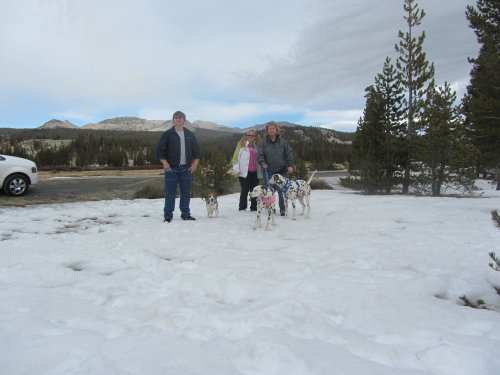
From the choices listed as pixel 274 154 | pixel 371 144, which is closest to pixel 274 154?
pixel 274 154

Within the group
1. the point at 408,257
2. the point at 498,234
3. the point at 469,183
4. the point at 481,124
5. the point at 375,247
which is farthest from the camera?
the point at 481,124

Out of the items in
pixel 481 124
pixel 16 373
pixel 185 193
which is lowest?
pixel 16 373

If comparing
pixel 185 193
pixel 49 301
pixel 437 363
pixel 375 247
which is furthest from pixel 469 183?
pixel 49 301

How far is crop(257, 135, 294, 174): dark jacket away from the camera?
352 inches

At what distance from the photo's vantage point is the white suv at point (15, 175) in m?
12.4

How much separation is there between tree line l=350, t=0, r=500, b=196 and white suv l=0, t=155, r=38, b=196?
13747 mm

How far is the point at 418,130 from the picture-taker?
1534cm

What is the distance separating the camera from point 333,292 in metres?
3.96

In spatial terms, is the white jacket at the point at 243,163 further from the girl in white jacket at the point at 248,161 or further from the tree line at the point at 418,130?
the tree line at the point at 418,130

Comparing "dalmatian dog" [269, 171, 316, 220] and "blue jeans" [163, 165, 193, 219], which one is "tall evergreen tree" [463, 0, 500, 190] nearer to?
"dalmatian dog" [269, 171, 316, 220]

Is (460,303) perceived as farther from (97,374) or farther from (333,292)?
(97,374)

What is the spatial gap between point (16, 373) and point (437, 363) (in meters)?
3.07

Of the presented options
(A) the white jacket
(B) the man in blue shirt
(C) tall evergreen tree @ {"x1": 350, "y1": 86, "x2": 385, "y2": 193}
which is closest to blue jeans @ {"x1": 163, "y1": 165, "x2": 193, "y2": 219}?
(B) the man in blue shirt

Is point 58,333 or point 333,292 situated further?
point 333,292
